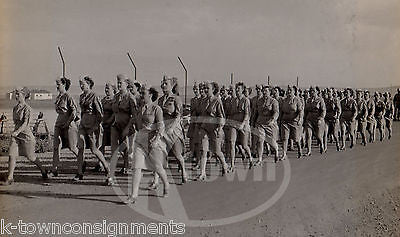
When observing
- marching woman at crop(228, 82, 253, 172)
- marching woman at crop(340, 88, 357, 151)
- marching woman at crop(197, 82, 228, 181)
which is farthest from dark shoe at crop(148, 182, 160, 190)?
marching woman at crop(340, 88, 357, 151)

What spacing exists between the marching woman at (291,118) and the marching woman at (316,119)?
736 millimetres

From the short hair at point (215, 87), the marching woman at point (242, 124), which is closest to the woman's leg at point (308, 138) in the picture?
the marching woman at point (242, 124)

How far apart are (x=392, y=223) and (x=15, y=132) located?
20.3 ft

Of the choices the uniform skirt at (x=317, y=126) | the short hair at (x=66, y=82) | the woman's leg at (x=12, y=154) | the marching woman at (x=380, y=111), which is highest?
the marching woman at (x=380, y=111)

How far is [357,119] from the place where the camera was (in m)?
15.0

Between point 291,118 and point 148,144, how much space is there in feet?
18.3

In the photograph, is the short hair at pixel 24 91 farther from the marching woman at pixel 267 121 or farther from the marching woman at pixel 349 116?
the marching woman at pixel 349 116

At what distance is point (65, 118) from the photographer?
29.6ft

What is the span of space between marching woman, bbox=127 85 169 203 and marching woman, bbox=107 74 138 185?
155 centimetres

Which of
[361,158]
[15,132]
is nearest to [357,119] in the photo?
[361,158]

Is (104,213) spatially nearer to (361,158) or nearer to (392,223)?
(392,223)

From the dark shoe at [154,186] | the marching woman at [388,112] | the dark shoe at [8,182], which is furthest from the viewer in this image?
the marching woman at [388,112]

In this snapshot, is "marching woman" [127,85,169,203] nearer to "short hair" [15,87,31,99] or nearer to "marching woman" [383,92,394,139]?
"short hair" [15,87,31,99]

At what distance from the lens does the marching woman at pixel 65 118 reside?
889 cm
